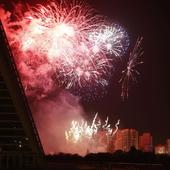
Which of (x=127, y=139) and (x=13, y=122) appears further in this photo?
(x=127, y=139)

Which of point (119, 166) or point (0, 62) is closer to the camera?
point (119, 166)

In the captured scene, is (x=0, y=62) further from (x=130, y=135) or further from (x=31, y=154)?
(x=130, y=135)

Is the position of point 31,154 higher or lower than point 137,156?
lower

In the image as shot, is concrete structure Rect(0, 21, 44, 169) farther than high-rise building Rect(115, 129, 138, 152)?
No

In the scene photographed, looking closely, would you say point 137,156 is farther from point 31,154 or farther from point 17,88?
point 17,88

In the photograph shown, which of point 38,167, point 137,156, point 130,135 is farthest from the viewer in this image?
point 130,135

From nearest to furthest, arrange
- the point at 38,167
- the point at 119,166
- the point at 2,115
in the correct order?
1. the point at 119,166
2. the point at 2,115
3. the point at 38,167

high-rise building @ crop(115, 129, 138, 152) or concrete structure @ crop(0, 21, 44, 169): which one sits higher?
high-rise building @ crop(115, 129, 138, 152)

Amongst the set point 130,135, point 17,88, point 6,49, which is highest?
point 130,135

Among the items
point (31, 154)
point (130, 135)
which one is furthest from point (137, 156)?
point (130, 135)

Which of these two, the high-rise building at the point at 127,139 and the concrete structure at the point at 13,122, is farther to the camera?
the high-rise building at the point at 127,139

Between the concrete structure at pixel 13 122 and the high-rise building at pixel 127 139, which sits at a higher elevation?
the high-rise building at pixel 127 139
